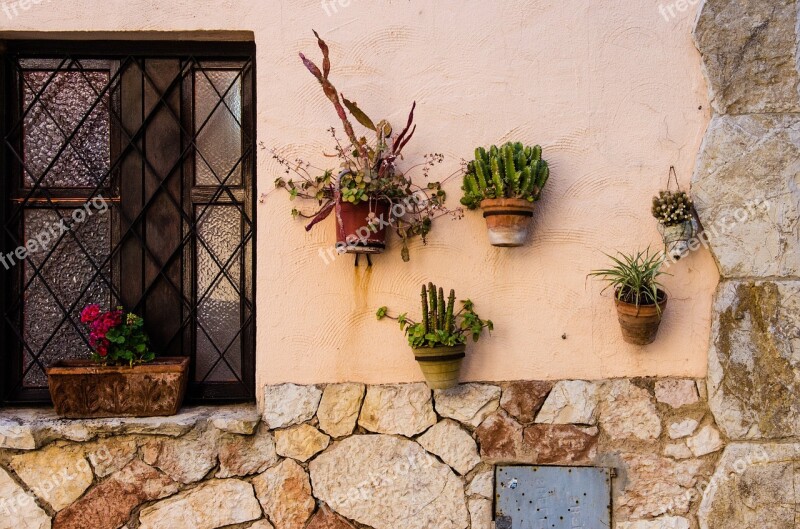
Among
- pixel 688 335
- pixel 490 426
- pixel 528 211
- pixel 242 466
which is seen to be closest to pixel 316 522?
pixel 242 466

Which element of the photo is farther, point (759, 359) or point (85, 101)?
point (85, 101)

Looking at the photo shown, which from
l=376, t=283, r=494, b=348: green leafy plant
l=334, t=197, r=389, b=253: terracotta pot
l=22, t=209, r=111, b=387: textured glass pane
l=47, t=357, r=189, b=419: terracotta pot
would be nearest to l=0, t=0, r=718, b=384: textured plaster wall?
l=376, t=283, r=494, b=348: green leafy plant

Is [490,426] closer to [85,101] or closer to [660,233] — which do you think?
[660,233]

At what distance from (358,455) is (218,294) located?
3.04ft

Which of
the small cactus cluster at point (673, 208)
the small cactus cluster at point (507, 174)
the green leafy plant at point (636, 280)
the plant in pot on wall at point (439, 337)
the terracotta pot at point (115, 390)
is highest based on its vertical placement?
the small cactus cluster at point (507, 174)

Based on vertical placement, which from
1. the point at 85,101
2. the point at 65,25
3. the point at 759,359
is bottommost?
the point at 759,359

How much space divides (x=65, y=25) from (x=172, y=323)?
1.32m

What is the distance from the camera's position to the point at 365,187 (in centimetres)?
246

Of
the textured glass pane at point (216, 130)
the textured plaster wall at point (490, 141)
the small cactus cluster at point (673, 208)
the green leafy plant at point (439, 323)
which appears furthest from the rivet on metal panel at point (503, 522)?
the textured glass pane at point (216, 130)

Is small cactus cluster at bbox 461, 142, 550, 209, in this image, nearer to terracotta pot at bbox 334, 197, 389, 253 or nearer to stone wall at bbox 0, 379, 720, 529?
terracotta pot at bbox 334, 197, 389, 253

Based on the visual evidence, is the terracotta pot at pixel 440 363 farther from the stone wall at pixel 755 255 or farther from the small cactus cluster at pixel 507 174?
the stone wall at pixel 755 255

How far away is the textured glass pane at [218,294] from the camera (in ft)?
9.27

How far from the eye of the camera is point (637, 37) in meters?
2.71

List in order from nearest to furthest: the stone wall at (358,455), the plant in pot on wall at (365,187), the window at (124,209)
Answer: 1. the plant in pot on wall at (365,187)
2. the stone wall at (358,455)
3. the window at (124,209)
